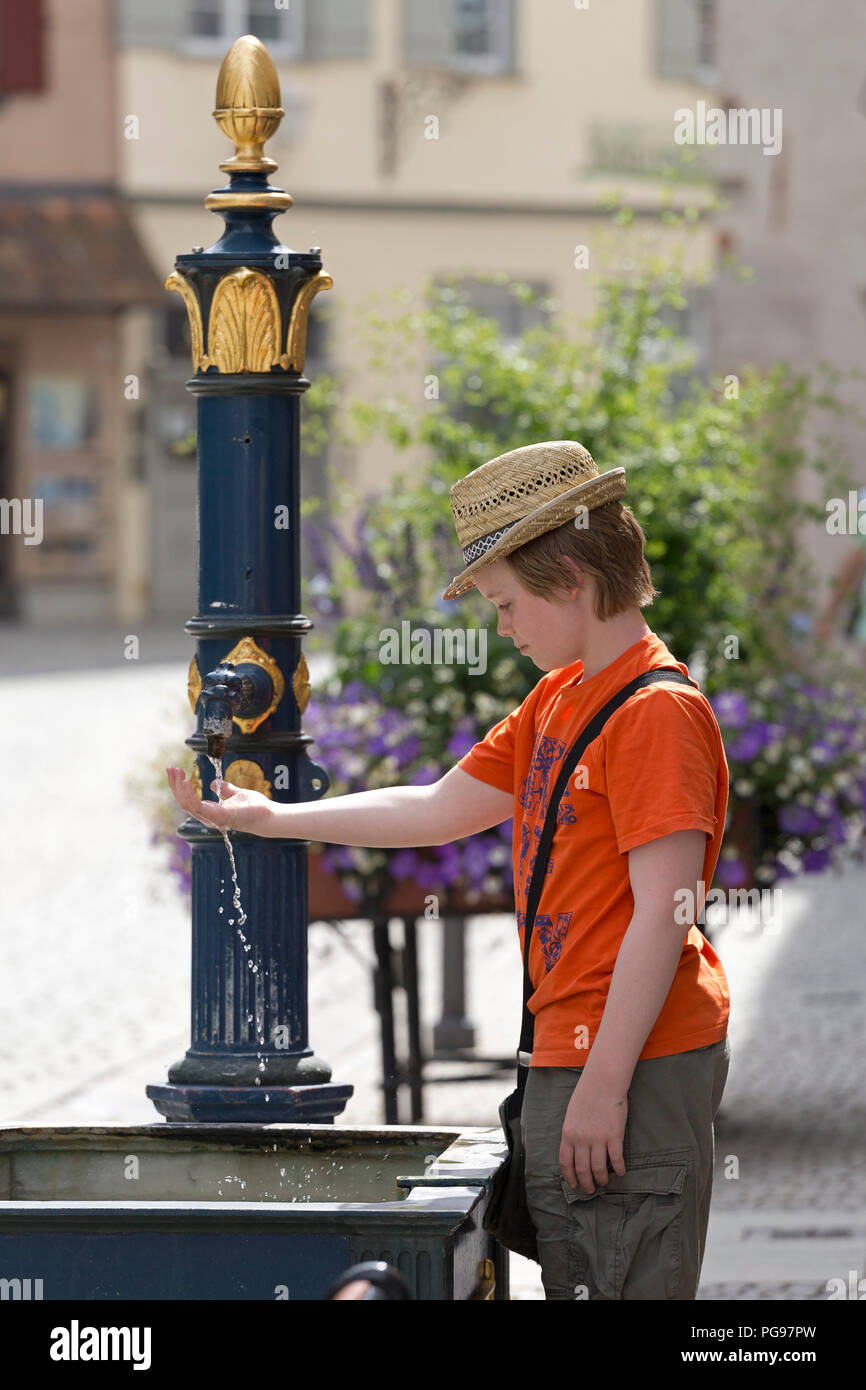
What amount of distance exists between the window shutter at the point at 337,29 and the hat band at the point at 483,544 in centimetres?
2371

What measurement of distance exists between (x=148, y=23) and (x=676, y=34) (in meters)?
5.69

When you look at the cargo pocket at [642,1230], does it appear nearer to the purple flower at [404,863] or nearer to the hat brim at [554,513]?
the hat brim at [554,513]

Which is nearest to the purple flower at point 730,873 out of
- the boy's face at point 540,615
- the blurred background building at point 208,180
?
the boy's face at point 540,615

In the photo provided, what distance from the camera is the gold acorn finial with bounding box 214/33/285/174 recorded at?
12.0ft

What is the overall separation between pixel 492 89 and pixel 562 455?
2410cm

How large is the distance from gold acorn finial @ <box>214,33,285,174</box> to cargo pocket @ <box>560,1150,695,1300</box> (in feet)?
5.48

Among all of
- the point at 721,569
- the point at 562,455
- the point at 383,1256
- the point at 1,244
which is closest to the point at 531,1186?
the point at 383,1256

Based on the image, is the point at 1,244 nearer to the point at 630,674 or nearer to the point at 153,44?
the point at 153,44

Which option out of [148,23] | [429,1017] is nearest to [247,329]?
[429,1017]

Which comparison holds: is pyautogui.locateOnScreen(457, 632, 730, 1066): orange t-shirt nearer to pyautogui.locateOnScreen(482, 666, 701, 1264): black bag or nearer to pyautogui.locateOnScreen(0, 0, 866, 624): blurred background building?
pyautogui.locateOnScreen(482, 666, 701, 1264): black bag

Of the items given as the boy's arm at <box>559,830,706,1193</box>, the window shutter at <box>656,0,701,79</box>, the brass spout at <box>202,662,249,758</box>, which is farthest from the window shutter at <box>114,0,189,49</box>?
the boy's arm at <box>559,830,706,1193</box>

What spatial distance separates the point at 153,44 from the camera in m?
25.6

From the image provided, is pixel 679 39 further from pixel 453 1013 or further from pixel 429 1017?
pixel 453 1013
